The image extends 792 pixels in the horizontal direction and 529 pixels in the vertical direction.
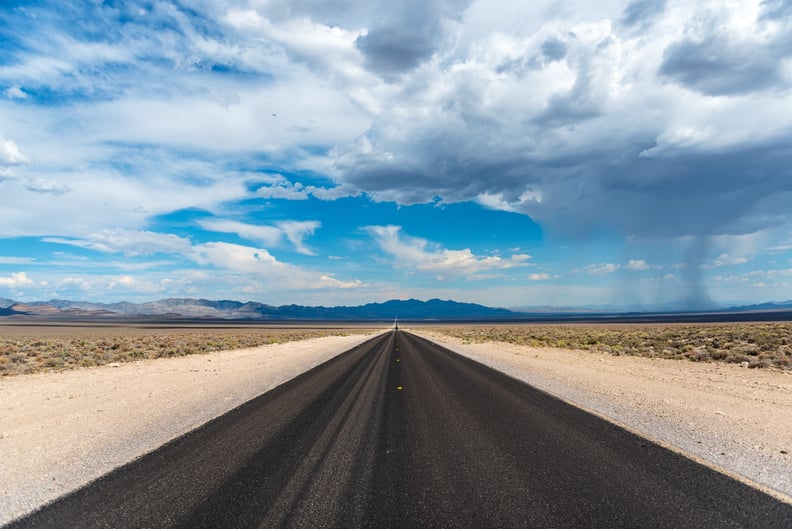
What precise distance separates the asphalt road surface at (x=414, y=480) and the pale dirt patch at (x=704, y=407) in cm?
65

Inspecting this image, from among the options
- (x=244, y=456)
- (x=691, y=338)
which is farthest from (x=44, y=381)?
(x=691, y=338)

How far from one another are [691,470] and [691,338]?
32.3m

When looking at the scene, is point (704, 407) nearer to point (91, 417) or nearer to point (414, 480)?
point (414, 480)

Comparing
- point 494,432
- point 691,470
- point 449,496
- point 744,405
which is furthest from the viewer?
point 744,405

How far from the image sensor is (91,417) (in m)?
10.6

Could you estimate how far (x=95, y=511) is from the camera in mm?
5246

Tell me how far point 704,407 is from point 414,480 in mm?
8623

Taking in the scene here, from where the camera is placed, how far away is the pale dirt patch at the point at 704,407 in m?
6.91

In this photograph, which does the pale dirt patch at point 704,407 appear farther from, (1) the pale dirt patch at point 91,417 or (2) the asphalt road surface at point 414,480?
(1) the pale dirt patch at point 91,417

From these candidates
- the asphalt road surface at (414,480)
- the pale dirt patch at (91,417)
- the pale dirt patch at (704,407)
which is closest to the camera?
the asphalt road surface at (414,480)

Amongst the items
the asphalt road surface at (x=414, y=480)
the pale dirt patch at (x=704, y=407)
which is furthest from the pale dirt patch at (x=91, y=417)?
the pale dirt patch at (x=704, y=407)

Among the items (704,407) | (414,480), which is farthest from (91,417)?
(704,407)

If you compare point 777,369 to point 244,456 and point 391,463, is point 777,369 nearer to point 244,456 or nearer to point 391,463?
point 391,463

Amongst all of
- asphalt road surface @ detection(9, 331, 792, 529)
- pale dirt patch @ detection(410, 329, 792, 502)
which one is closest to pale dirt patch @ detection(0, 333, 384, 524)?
asphalt road surface @ detection(9, 331, 792, 529)
